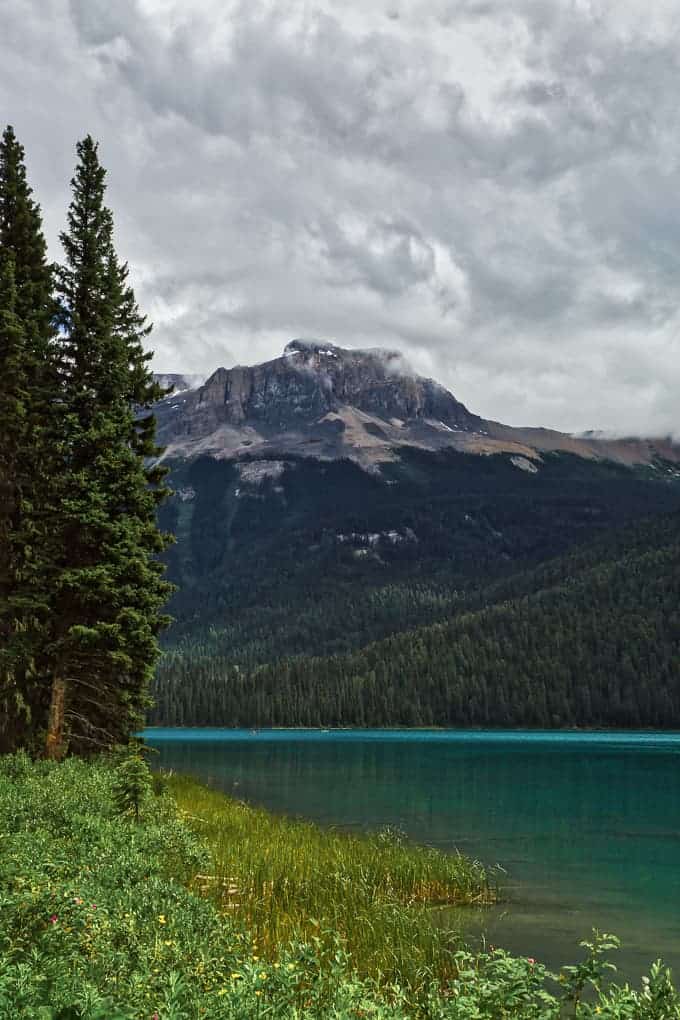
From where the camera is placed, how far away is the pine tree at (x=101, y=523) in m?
29.8

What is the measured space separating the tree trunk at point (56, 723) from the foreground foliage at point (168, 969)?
15252mm

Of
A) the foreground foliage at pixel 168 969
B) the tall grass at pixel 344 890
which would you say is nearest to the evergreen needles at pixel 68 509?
the tall grass at pixel 344 890

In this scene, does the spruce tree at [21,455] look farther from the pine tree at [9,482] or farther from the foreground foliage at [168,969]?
the foreground foliage at [168,969]

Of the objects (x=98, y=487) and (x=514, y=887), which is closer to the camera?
(x=514, y=887)

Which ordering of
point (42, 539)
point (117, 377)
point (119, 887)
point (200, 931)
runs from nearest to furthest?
point (200, 931) → point (119, 887) → point (42, 539) → point (117, 377)

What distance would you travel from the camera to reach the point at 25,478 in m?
30.8

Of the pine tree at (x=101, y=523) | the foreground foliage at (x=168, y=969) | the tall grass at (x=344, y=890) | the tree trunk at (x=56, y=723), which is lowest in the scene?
the tall grass at (x=344, y=890)

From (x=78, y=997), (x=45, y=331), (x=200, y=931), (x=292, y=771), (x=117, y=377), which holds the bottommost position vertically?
(x=292, y=771)

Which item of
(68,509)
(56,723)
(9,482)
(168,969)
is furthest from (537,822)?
(168,969)

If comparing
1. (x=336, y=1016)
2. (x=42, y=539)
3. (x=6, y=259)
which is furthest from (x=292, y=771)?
(x=336, y=1016)

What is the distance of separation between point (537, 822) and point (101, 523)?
2392cm

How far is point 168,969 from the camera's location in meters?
8.15

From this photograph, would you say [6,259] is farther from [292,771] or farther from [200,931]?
[292,771]

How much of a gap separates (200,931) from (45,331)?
2838 centimetres
